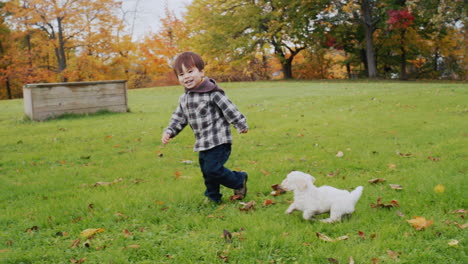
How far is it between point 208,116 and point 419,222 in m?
2.12

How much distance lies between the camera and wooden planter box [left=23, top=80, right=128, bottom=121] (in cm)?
1101

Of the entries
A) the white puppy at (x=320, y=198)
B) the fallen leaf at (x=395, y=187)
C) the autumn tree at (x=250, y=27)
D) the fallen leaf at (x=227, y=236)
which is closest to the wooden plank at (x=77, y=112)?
the fallen leaf at (x=227, y=236)

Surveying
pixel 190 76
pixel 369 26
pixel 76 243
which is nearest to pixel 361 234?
pixel 190 76

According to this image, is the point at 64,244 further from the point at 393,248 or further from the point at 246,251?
the point at 393,248

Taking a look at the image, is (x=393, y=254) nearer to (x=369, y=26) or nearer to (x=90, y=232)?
(x=90, y=232)

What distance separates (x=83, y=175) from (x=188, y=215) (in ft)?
7.59

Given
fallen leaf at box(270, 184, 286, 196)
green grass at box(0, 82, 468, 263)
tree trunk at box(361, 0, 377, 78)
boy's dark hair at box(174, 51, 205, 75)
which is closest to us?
green grass at box(0, 82, 468, 263)

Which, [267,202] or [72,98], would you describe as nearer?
[267,202]

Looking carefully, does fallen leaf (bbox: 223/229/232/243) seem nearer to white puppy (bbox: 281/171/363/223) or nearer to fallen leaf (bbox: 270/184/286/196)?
white puppy (bbox: 281/171/363/223)

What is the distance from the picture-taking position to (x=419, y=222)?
3.22 metres

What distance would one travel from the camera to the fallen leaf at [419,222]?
316 centimetres

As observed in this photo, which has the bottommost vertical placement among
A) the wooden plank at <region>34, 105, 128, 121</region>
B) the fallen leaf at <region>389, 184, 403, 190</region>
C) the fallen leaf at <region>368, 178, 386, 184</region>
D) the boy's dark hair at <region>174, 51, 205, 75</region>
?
the fallen leaf at <region>389, 184, 403, 190</region>

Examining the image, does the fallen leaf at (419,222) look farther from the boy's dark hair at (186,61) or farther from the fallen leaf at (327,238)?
the boy's dark hair at (186,61)

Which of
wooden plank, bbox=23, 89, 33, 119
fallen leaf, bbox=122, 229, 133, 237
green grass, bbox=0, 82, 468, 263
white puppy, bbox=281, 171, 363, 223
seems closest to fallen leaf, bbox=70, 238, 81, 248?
green grass, bbox=0, 82, 468, 263
